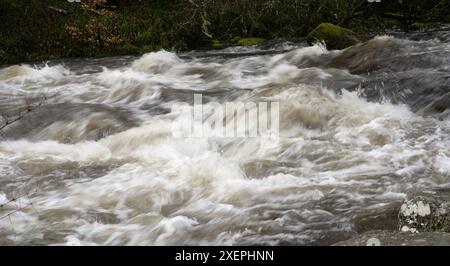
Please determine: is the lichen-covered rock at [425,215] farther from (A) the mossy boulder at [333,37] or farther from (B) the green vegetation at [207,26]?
(B) the green vegetation at [207,26]

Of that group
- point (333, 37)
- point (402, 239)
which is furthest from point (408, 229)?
point (333, 37)

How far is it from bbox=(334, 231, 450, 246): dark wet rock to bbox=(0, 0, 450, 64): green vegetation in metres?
15.4

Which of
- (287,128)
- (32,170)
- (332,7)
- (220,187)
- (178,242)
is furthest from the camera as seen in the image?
(332,7)

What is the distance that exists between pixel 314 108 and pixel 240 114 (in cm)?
135

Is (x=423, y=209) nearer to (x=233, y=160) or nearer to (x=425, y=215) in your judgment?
(x=425, y=215)

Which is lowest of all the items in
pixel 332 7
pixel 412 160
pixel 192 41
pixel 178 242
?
pixel 178 242

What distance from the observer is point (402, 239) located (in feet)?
13.3

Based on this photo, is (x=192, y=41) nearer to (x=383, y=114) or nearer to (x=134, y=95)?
(x=134, y=95)

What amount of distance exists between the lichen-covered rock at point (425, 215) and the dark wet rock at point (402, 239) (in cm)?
33

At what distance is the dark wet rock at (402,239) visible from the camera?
A: 155 inches

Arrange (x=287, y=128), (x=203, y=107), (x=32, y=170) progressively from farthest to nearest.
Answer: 1. (x=203, y=107)
2. (x=287, y=128)
3. (x=32, y=170)

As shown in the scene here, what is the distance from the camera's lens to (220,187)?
662cm

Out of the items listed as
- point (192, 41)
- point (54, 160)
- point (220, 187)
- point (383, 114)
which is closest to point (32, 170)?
point (54, 160)

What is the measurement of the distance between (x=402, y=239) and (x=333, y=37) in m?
12.4
